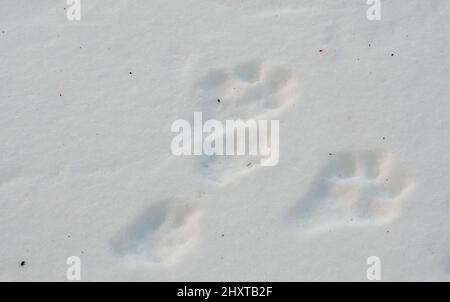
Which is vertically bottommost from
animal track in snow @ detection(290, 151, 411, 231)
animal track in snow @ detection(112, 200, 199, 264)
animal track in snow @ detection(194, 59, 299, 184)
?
animal track in snow @ detection(112, 200, 199, 264)

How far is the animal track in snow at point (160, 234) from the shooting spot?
208 centimetres

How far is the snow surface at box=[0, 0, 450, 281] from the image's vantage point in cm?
208

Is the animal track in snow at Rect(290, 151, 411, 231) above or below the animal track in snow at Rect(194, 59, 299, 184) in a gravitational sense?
below

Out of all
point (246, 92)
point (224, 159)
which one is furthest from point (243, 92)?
point (224, 159)

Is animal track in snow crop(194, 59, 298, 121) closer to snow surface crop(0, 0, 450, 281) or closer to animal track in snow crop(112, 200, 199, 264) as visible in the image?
snow surface crop(0, 0, 450, 281)

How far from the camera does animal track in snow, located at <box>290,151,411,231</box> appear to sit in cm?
211

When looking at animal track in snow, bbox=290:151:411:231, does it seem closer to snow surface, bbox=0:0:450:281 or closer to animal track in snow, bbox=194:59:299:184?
snow surface, bbox=0:0:450:281

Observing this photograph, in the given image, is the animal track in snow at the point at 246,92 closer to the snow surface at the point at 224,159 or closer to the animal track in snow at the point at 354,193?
the snow surface at the point at 224,159

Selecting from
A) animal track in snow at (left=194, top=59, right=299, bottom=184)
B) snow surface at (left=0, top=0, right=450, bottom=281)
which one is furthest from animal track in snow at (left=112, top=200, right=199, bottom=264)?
animal track in snow at (left=194, top=59, right=299, bottom=184)

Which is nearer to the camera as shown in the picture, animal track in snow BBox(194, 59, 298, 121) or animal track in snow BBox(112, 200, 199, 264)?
animal track in snow BBox(112, 200, 199, 264)

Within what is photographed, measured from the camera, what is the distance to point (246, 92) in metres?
2.20

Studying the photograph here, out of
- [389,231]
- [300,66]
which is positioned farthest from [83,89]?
[389,231]

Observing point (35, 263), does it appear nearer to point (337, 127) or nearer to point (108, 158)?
point (108, 158)

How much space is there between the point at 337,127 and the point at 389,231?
0.42m
